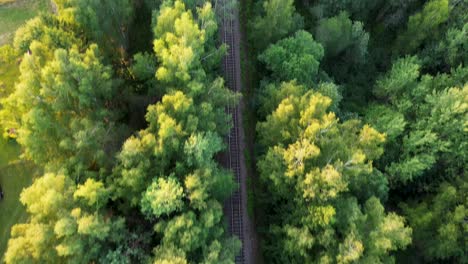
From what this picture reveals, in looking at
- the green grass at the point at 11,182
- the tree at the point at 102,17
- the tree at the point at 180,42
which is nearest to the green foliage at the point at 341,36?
the tree at the point at 180,42

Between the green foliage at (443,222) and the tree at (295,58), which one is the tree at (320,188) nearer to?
the tree at (295,58)

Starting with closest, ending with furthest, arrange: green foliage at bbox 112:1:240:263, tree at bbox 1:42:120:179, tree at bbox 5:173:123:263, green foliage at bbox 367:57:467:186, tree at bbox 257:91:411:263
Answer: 1. tree at bbox 5:173:123:263
2. green foliage at bbox 112:1:240:263
3. tree at bbox 1:42:120:179
4. tree at bbox 257:91:411:263
5. green foliage at bbox 367:57:467:186

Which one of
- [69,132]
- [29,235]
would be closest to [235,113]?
[69,132]

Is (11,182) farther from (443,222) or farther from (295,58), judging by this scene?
(443,222)

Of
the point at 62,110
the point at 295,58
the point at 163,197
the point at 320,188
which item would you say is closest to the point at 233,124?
the point at 295,58

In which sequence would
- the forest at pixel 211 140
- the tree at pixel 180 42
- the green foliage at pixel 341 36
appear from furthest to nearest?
the green foliage at pixel 341 36, the tree at pixel 180 42, the forest at pixel 211 140

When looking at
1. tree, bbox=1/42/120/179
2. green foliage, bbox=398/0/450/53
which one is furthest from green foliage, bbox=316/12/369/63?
tree, bbox=1/42/120/179

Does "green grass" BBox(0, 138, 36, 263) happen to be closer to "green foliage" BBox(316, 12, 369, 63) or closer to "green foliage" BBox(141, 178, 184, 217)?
"green foliage" BBox(141, 178, 184, 217)
